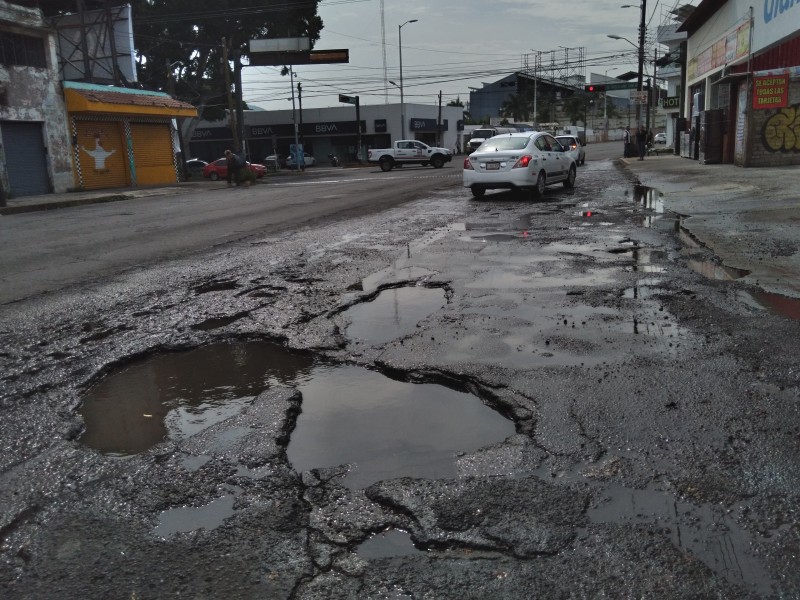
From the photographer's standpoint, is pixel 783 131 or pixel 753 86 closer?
pixel 753 86

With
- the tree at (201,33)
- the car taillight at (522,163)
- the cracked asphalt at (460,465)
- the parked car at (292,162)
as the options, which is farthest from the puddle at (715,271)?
the parked car at (292,162)

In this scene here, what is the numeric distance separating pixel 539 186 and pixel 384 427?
45.4ft

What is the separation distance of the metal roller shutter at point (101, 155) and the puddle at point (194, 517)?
2929cm

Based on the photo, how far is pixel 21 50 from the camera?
25.6 meters

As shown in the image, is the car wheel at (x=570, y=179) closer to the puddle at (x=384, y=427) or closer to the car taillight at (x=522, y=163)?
the car taillight at (x=522, y=163)

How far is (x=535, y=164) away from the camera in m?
16.3

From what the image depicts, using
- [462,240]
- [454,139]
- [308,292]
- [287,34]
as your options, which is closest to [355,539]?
[308,292]

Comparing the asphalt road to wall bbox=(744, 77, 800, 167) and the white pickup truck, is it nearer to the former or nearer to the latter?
wall bbox=(744, 77, 800, 167)

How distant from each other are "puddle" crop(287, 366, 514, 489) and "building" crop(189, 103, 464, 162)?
2384 inches

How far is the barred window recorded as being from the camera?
81.5 ft

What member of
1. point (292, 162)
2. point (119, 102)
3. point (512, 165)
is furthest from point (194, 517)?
point (292, 162)

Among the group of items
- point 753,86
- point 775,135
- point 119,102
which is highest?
point 119,102

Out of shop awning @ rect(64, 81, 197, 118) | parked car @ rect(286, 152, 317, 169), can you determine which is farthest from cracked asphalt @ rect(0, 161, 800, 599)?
parked car @ rect(286, 152, 317, 169)

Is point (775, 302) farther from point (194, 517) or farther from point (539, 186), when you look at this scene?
point (539, 186)
